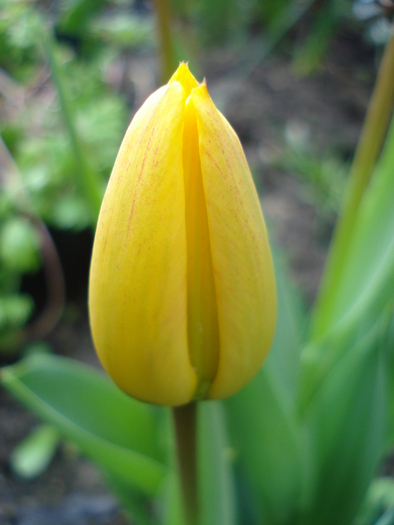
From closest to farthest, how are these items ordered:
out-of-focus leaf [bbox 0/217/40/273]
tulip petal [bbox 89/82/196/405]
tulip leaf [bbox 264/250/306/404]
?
tulip petal [bbox 89/82/196/405] < tulip leaf [bbox 264/250/306/404] < out-of-focus leaf [bbox 0/217/40/273]

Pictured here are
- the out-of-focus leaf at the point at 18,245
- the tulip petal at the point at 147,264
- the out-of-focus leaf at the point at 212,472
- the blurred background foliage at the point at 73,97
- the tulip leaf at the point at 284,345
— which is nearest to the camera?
the tulip petal at the point at 147,264

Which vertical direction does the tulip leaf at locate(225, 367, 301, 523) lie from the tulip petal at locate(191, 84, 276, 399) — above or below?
below

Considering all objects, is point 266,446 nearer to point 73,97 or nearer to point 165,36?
point 165,36

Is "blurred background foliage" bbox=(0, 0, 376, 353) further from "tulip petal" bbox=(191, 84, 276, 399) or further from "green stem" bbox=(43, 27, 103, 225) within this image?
"tulip petal" bbox=(191, 84, 276, 399)

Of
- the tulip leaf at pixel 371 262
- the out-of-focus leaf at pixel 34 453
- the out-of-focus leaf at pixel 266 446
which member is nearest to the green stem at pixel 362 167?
the tulip leaf at pixel 371 262

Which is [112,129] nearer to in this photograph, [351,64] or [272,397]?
[272,397]

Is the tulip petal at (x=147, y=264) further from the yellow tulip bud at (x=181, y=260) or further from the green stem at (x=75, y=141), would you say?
the green stem at (x=75, y=141)

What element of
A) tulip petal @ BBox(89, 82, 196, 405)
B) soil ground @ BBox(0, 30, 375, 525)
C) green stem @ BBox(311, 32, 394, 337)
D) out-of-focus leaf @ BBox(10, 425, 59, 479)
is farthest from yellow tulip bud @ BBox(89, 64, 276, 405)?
out-of-focus leaf @ BBox(10, 425, 59, 479)
